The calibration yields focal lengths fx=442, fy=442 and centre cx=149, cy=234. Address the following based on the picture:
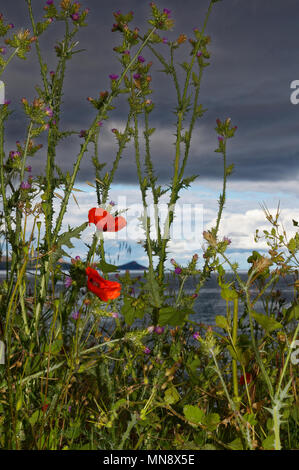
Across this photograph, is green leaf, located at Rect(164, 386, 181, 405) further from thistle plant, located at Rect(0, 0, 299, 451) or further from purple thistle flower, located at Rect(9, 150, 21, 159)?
purple thistle flower, located at Rect(9, 150, 21, 159)

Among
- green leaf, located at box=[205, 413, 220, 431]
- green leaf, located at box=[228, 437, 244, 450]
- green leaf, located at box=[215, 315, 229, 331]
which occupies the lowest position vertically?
green leaf, located at box=[228, 437, 244, 450]

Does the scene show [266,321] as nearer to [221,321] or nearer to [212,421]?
[221,321]

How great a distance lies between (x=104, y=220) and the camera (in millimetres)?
1499

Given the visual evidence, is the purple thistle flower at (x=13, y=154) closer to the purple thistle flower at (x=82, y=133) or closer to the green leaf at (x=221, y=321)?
the purple thistle flower at (x=82, y=133)

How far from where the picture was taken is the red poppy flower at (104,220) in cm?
149

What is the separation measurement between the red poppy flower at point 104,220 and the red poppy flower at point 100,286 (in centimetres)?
27

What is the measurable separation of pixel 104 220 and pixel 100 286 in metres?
0.31

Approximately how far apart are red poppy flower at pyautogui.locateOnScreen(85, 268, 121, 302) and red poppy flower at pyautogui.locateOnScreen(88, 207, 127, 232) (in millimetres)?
275

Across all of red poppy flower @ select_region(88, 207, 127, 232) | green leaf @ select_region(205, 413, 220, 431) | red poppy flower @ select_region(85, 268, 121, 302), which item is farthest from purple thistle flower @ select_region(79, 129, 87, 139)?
green leaf @ select_region(205, 413, 220, 431)

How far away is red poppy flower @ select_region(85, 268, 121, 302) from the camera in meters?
1.24

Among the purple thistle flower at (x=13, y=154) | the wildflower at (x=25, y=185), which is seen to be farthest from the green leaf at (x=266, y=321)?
the purple thistle flower at (x=13, y=154)

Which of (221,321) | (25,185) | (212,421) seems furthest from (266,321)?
(25,185)

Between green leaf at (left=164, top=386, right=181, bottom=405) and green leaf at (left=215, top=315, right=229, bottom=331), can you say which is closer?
green leaf at (left=215, top=315, right=229, bottom=331)

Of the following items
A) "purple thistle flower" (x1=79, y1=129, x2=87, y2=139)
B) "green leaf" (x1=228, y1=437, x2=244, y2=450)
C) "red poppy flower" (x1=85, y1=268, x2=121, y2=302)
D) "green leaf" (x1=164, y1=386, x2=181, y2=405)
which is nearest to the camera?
"red poppy flower" (x1=85, y1=268, x2=121, y2=302)
